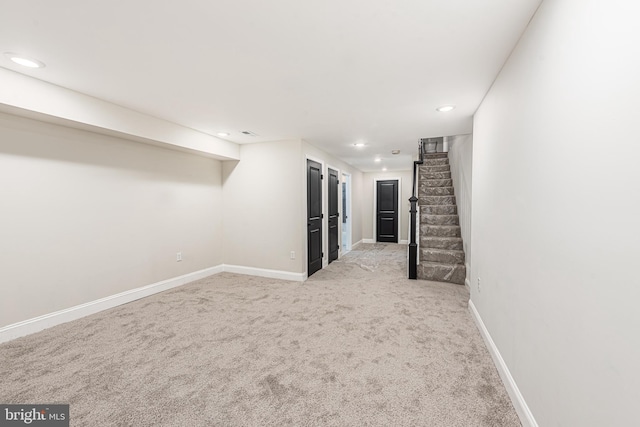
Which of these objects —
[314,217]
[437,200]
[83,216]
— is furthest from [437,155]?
[83,216]

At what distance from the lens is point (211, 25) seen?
5.24 feet

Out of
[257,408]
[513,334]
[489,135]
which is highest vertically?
[489,135]

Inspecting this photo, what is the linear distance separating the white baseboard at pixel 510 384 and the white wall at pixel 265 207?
2.73 m

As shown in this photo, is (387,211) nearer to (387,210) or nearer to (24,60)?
(387,210)

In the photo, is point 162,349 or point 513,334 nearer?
point 513,334

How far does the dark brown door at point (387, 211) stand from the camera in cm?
814

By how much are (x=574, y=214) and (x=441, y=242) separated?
368 centimetres

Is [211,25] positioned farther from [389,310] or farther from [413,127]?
[389,310]

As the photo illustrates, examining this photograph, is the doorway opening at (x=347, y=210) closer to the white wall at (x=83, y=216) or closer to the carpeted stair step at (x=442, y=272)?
the carpeted stair step at (x=442, y=272)

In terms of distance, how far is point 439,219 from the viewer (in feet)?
16.1

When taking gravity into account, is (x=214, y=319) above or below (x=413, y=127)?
below

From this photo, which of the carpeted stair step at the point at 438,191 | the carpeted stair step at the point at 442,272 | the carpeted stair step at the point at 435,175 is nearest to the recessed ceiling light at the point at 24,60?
the carpeted stair step at the point at 442,272

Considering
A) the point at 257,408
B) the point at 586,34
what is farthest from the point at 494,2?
the point at 257,408

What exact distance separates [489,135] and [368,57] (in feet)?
4.33
